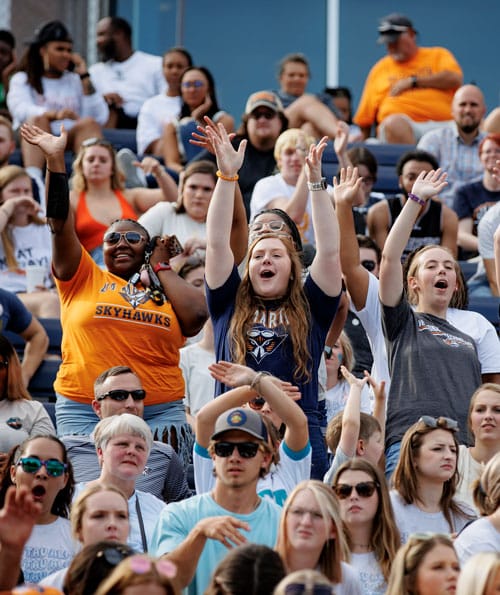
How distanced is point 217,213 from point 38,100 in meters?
5.79

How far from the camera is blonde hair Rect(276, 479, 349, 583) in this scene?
487cm

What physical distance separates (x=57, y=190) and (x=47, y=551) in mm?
1812

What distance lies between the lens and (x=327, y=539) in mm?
4887

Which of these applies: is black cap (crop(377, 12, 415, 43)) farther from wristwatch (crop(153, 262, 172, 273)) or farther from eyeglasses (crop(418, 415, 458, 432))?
eyeglasses (crop(418, 415, 458, 432))

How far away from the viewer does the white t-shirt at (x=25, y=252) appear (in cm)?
887

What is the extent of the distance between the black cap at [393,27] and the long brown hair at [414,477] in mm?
6728

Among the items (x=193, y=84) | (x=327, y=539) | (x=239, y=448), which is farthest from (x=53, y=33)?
(x=327, y=539)

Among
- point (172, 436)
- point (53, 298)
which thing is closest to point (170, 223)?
point (53, 298)

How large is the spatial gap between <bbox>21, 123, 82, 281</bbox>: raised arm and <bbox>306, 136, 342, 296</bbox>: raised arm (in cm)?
121

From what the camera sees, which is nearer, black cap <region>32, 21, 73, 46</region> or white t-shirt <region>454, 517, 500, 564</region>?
white t-shirt <region>454, 517, 500, 564</region>

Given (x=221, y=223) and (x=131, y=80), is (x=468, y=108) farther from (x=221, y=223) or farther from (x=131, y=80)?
(x=221, y=223)

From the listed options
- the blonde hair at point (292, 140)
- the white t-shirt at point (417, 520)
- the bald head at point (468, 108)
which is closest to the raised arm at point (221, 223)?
the white t-shirt at point (417, 520)

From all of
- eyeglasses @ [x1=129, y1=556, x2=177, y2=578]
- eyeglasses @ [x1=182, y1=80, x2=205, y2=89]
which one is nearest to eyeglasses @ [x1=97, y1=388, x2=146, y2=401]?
eyeglasses @ [x1=129, y1=556, x2=177, y2=578]

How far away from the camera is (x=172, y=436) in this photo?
6.71 metres
